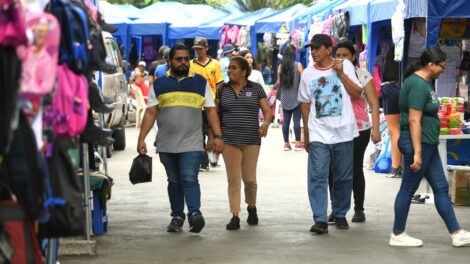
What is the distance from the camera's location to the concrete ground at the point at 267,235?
9906 mm

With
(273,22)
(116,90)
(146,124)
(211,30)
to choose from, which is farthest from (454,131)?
(211,30)

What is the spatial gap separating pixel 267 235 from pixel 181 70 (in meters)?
1.80

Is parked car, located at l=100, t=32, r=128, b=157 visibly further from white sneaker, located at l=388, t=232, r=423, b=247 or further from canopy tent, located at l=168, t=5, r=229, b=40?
canopy tent, located at l=168, t=5, r=229, b=40

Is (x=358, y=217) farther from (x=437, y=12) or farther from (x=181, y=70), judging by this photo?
(x=437, y=12)

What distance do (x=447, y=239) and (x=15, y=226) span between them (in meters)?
6.11

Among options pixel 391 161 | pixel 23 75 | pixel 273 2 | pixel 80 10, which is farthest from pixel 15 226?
pixel 273 2

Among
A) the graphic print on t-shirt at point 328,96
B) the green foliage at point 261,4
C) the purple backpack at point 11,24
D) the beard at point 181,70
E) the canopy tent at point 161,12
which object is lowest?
the green foliage at point 261,4

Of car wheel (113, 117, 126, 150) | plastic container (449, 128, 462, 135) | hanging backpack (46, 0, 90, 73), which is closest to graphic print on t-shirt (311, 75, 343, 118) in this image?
plastic container (449, 128, 462, 135)

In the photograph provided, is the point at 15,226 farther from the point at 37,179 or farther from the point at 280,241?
the point at 280,241

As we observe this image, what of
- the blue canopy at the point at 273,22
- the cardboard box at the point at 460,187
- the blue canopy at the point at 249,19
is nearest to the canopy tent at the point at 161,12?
the blue canopy at the point at 249,19

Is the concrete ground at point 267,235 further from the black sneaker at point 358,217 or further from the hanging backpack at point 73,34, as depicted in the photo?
the hanging backpack at point 73,34

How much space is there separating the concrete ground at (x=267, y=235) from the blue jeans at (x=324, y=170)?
31 cm

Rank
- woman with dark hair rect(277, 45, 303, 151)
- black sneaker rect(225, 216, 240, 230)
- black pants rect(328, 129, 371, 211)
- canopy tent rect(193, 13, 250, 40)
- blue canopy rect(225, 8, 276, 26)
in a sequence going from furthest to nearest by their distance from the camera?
canopy tent rect(193, 13, 250, 40) < blue canopy rect(225, 8, 276, 26) < woman with dark hair rect(277, 45, 303, 151) < black pants rect(328, 129, 371, 211) < black sneaker rect(225, 216, 240, 230)

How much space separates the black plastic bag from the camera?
11016mm
